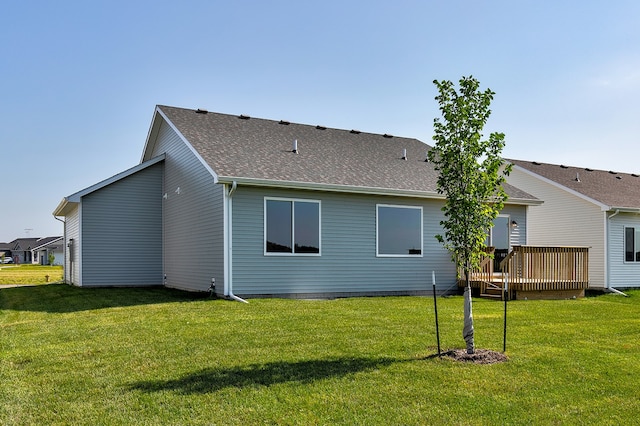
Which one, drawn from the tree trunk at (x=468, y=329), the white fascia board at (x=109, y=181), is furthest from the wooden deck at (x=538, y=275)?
the white fascia board at (x=109, y=181)

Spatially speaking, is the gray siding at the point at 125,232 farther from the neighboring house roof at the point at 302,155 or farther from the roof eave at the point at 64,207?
the neighboring house roof at the point at 302,155

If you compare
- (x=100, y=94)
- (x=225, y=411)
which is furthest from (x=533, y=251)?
(x=100, y=94)

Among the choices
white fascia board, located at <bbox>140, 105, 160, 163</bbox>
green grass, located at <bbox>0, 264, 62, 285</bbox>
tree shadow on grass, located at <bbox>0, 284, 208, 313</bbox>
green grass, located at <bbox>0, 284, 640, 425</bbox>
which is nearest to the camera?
green grass, located at <bbox>0, 284, 640, 425</bbox>

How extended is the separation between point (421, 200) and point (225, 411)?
35.4ft

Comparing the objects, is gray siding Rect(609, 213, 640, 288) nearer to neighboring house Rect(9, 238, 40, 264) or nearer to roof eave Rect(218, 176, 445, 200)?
roof eave Rect(218, 176, 445, 200)

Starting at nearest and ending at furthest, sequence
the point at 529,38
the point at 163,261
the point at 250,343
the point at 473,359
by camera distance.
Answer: the point at 473,359 → the point at 250,343 → the point at 529,38 → the point at 163,261

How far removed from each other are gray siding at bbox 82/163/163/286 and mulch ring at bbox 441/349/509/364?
1194 centimetres

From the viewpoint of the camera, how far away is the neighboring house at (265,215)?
40.6 ft

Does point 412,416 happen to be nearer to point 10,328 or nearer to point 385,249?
point 10,328

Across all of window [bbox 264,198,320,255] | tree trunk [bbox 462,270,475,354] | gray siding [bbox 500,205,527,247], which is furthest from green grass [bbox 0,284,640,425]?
gray siding [bbox 500,205,527,247]

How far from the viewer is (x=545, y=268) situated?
538 inches

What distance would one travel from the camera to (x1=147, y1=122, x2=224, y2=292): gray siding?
41.3 feet

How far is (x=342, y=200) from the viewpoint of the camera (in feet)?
43.9

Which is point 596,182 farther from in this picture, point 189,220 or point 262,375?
point 262,375
